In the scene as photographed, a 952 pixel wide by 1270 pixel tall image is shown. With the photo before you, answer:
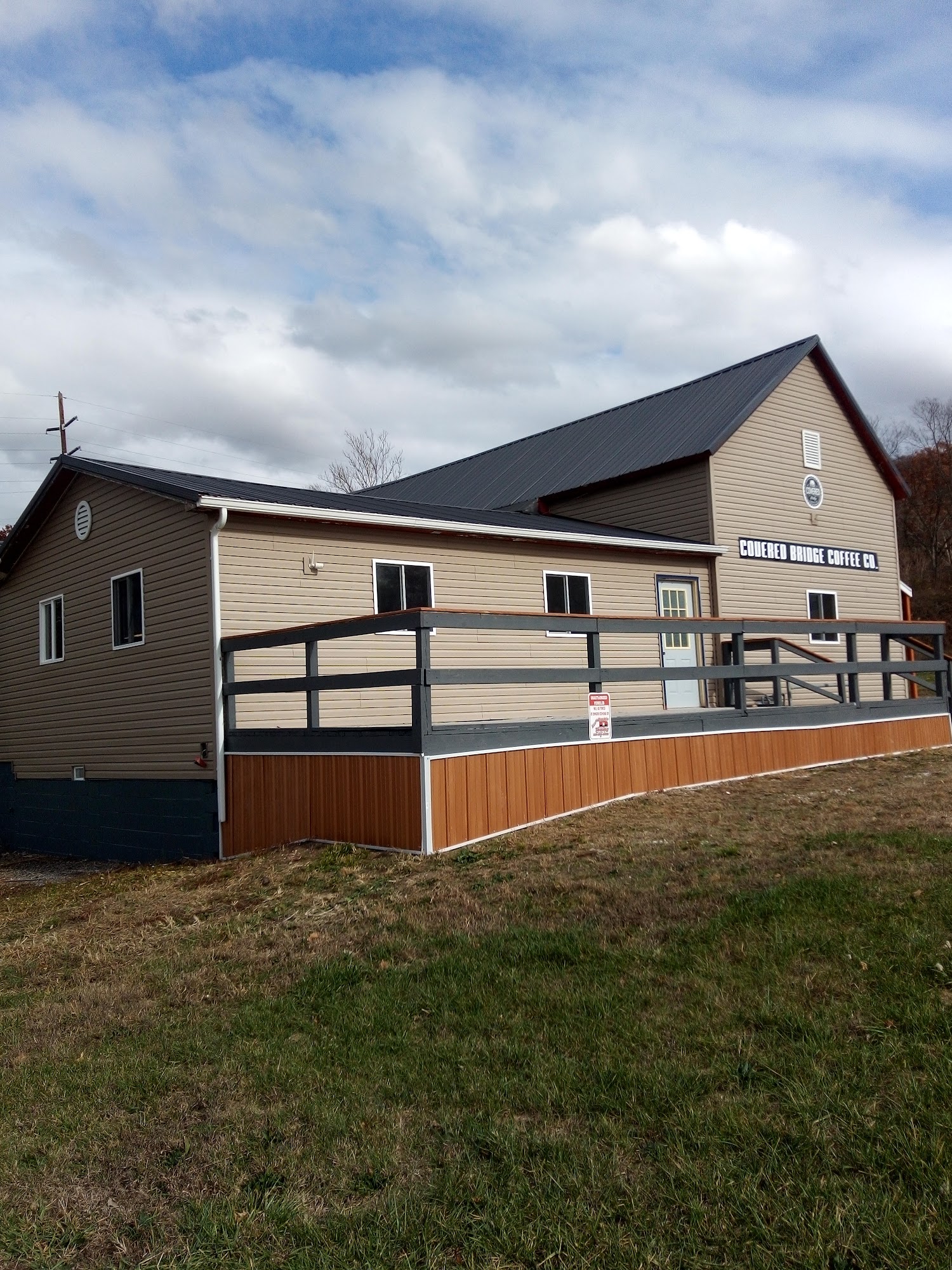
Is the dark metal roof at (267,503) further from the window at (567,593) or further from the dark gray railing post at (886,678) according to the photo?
the dark gray railing post at (886,678)

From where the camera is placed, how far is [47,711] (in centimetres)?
1670

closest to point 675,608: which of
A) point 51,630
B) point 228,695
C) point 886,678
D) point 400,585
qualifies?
point 886,678

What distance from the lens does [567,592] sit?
15.7 m

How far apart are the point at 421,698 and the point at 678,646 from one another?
893 centimetres

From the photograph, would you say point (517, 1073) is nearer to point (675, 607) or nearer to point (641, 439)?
point (675, 607)

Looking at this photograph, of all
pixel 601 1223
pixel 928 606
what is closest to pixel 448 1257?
pixel 601 1223

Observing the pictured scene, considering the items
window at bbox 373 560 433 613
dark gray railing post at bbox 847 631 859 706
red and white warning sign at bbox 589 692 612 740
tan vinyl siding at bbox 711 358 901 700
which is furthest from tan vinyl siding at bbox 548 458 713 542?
red and white warning sign at bbox 589 692 612 740

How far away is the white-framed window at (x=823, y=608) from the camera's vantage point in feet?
63.9

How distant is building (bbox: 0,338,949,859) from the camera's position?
10508mm

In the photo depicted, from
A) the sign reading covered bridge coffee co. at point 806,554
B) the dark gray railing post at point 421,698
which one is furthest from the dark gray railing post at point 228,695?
the sign reading covered bridge coffee co. at point 806,554

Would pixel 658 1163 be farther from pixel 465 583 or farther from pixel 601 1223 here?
pixel 465 583

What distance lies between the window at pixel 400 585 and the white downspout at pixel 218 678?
2.14 meters

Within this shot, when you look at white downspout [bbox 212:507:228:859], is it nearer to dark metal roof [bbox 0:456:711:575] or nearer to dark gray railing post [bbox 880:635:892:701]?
dark metal roof [bbox 0:456:711:575]

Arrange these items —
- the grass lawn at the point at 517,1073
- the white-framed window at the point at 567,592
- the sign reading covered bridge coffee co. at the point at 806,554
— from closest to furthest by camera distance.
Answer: the grass lawn at the point at 517,1073
the white-framed window at the point at 567,592
the sign reading covered bridge coffee co. at the point at 806,554
